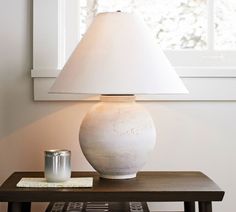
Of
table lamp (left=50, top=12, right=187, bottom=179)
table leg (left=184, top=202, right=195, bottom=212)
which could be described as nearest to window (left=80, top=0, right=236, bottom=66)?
table lamp (left=50, top=12, right=187, bottom=179)

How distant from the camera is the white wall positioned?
70.6 inches

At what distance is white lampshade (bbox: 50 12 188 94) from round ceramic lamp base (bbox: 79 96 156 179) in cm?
11

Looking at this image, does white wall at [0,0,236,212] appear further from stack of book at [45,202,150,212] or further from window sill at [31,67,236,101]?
stack of book at [45,202,150,212]

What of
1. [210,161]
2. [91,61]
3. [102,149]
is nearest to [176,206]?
[210,161]

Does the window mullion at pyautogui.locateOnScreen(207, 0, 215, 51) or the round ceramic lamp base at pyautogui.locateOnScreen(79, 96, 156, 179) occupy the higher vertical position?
the window mullion at pyautogui.locateOnScreen(207, 0, 215, 51)

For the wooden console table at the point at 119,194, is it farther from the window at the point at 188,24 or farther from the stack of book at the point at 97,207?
the window at the point at 188,24

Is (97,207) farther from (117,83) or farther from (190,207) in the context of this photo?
(117,83)

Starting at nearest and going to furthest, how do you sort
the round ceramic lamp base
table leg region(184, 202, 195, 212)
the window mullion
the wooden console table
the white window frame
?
the wooden console table, the round ceramic lamp base, table leg region(184, 202, 195, 212), the white window frame, the window mullion

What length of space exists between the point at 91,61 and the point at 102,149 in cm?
25

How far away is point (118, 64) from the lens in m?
1.43

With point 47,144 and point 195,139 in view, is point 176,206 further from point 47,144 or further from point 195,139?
point 47,144

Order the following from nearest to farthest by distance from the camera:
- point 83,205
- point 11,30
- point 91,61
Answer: point 91,61, point 83,205, point 11,30

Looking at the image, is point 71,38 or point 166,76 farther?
point 71,38

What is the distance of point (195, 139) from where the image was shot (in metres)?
1.83
